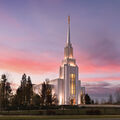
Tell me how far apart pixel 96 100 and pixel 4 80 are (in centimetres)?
9088

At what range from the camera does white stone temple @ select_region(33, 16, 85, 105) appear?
110 m

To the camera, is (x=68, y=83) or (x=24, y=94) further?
(x=68, y=83)

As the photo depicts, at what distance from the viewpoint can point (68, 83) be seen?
111500mm

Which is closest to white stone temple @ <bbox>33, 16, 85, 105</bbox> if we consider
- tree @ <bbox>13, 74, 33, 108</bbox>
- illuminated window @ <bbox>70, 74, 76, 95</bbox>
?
illuminated window @ <bbox>70, 74, 76, 95</bbox>

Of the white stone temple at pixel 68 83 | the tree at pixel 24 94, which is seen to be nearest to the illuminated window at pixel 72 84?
the white stone temple at pixel 68 83

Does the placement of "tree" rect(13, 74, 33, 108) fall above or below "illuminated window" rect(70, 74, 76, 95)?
below

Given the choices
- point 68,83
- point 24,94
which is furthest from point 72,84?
point 24,94

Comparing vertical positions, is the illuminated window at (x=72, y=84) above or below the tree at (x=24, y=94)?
above

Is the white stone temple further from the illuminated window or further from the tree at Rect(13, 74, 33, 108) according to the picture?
the tree at Rect(13, 74, 33, 108)

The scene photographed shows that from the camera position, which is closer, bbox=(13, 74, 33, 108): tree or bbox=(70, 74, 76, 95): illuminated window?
bbox=(13, 74, 33, 108): tree

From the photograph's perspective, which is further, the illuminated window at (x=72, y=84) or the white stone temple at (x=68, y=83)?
the illuminated window at (x=72, y=84)

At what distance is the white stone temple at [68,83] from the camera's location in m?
110

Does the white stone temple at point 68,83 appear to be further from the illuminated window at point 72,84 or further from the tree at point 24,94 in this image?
the tree at point 24,94

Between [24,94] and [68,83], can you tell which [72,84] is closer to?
[68,83]
